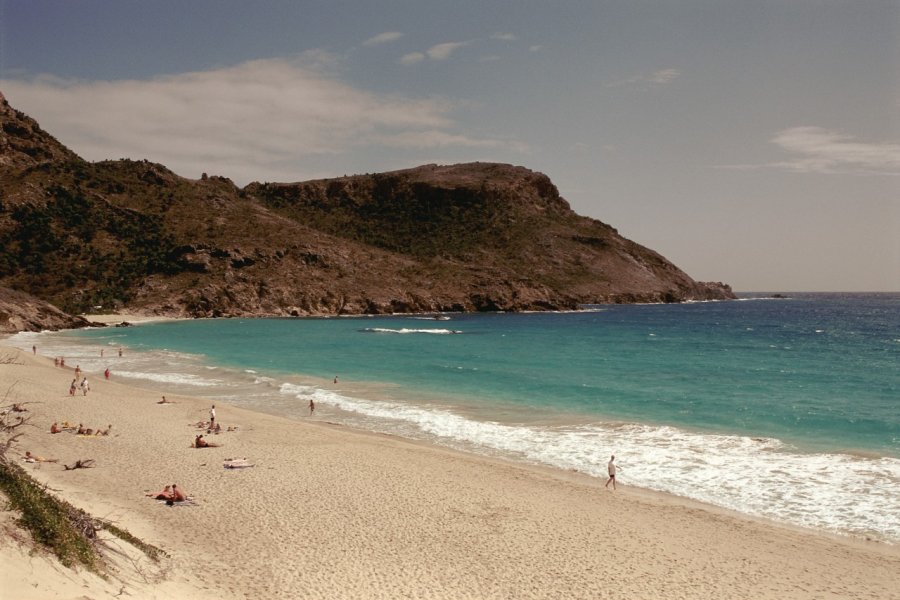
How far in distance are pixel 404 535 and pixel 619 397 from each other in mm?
20320

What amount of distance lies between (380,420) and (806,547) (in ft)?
56.1

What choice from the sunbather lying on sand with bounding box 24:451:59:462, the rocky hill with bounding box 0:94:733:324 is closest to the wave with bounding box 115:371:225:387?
the sunbather lying on sand with bounding box 24:451:59:462

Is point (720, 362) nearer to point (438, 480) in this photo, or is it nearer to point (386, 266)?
point (438, 480)

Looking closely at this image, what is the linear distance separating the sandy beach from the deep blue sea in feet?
7.09

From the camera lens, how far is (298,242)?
366 ft

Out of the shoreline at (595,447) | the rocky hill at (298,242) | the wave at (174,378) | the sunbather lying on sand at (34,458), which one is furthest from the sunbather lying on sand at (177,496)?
the rocky hill at (298,242)

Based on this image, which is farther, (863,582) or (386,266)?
(386,266)

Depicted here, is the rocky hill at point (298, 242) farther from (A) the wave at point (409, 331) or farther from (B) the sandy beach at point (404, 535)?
(B) the sandy beach at point (404, 535)

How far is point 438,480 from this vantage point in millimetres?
16828

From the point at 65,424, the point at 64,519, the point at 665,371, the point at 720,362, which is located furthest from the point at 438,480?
the point at 720,362

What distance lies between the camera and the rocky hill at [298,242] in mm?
93812

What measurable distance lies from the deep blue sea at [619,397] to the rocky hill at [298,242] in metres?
31.7

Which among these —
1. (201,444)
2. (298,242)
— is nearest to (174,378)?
(201,444)

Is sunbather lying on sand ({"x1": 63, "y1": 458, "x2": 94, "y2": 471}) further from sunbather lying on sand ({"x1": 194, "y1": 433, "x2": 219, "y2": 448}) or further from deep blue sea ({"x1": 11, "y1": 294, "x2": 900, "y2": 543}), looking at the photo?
deep blue sea ({"x1": 11, "y1": 294, "x2": 900, "y2": 543})
